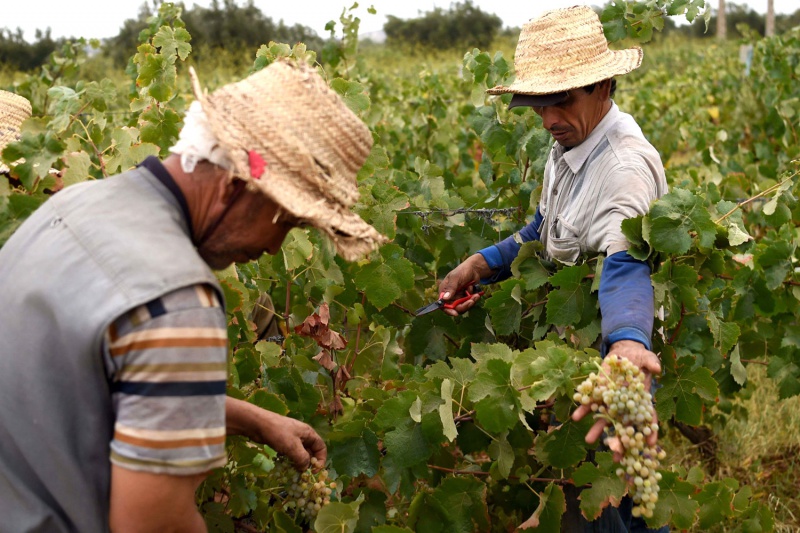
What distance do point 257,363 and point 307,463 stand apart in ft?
1.80

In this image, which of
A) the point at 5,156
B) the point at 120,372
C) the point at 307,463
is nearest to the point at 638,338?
the point at 307,463

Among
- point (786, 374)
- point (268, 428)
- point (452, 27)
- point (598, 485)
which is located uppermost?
point (268, 428)

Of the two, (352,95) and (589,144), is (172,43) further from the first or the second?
(589,144)

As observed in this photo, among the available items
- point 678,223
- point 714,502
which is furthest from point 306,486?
point 714,502

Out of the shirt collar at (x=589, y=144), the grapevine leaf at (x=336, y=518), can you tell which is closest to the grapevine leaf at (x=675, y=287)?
the shirt collar at (x=589, y=144)

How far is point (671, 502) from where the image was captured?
2457 mm

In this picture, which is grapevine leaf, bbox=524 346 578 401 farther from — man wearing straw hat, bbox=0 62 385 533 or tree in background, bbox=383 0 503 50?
tree in background, bbox=383 0 503 50

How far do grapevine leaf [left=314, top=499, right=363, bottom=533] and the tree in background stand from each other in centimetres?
3410

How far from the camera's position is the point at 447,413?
2307 mm

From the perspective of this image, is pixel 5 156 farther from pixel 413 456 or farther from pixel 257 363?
pixel 413 456

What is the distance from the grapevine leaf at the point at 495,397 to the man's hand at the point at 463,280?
817mm

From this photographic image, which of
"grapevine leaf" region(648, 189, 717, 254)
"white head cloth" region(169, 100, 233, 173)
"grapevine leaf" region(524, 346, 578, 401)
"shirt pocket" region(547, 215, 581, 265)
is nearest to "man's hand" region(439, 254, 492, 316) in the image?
"shirt pocket" region(547, 215, 581, 265)

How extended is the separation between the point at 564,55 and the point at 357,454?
4.38 feet

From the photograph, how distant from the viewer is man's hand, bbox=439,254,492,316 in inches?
121
